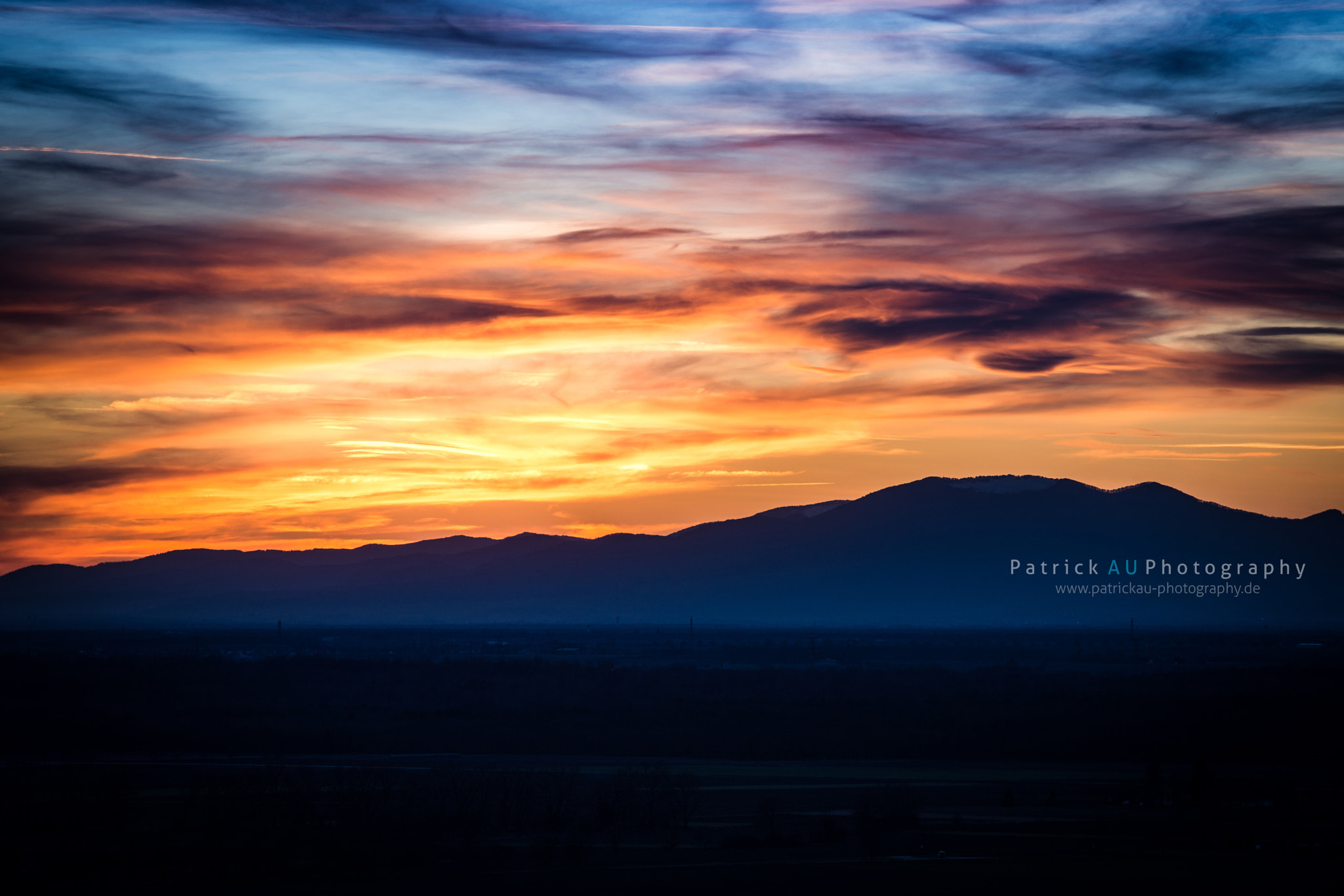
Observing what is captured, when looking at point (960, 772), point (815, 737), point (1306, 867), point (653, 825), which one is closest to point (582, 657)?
point (815, 737)

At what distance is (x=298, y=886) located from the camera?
2289 centimetres

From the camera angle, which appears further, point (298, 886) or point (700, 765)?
point (700, 765)

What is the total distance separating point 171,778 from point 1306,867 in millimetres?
29135

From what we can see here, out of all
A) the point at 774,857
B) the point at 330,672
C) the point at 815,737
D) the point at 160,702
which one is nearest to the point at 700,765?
the point at 815,737

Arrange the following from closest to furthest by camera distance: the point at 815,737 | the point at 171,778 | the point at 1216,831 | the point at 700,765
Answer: the point at 1216,831 → the point at 171,778 → the point at 700,765 → the point at 815,737

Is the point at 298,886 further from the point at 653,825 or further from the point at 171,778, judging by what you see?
the point at 171,778

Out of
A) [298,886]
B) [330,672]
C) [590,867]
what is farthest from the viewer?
[330,672]

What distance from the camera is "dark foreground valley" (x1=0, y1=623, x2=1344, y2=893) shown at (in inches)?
947

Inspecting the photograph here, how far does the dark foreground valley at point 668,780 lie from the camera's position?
24047 millimetres

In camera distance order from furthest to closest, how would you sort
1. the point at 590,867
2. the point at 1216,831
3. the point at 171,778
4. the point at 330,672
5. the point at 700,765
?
the point at 330,672 → the point at 700,765 → the point at 171,778 → the point at 1216,831 → the point at 590,867

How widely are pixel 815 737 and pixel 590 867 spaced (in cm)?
2296

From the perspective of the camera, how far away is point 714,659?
97.9m

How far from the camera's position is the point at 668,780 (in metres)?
33.4

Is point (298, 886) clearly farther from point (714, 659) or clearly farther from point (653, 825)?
point (714, 659)
